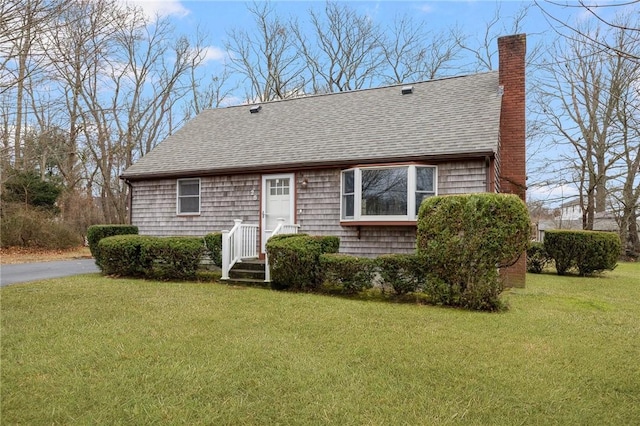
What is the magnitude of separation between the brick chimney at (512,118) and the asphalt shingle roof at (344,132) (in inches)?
18.7

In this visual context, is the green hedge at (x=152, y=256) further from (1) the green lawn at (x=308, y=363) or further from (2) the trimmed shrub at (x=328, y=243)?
(2) the trimmed shrub at (x=328, y=243)

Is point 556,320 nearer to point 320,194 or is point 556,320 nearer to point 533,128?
point 320,194

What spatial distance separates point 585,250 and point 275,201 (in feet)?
30.7

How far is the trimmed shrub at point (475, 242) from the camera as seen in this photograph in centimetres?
613

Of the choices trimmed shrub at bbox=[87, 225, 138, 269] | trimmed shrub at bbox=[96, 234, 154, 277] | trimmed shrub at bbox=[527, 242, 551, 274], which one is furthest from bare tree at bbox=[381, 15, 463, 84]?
trimmed shrub at bbox=[96, 234, 154, 277]

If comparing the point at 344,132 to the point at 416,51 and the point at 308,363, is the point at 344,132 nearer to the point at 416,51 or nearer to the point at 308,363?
the point at 308,363

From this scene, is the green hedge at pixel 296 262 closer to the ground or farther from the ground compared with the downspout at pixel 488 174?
closer to the ground

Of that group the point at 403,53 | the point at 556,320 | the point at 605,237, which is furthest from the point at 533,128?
the point at 556,320

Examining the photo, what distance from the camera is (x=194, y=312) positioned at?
5.78 metres

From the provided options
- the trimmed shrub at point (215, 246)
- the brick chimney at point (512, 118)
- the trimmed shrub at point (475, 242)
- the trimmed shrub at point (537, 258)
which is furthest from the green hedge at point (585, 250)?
the trimmed shrub at point (215, 246)

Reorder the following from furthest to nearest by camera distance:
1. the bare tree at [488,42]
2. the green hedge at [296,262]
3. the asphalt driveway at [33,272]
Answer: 1. the bare tree at [488,42]
2. the asphalt driveway at [33,272]
3. the green hedge at [296,262]

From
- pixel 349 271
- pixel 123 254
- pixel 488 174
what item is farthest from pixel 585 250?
pixel 123 254

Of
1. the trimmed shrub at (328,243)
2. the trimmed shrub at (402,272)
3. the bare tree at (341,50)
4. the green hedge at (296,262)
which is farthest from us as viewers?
the bare tree at (341,50)

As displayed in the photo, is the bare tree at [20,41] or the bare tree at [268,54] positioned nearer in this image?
the bare tree at [20,41]
